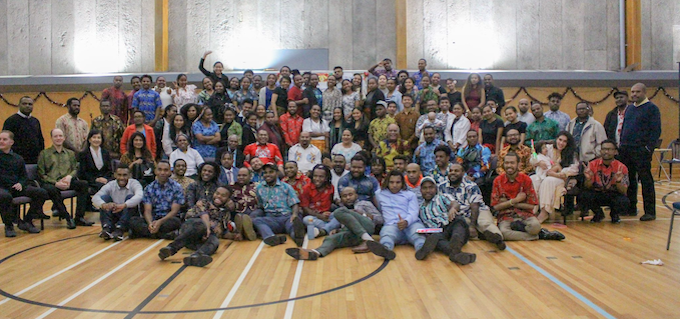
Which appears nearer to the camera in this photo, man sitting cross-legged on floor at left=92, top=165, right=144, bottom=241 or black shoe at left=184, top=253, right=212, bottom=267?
black shoe at left=184, top=253, right=212, bottom=267

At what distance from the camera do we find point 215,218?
21.9 ft

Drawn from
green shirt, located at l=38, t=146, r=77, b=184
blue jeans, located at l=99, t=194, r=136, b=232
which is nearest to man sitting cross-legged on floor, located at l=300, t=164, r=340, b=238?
blue jeans, located at l=99, t=194, r=136, b=232

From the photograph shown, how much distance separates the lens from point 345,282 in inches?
187

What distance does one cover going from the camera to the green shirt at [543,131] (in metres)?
8.17

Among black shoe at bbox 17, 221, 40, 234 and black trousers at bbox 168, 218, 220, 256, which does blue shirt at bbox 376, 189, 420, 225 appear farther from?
black shoe at bbox 17, 221, 40, 234

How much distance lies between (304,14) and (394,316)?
11.8m

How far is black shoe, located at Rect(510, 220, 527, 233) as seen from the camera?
6.48m

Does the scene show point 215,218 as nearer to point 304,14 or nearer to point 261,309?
point 261,309

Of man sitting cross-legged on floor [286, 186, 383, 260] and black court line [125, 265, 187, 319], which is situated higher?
man sitting cross-legged on floor [286, 186, 383, 260]

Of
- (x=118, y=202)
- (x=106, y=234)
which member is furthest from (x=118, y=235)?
(x=118, y=202)

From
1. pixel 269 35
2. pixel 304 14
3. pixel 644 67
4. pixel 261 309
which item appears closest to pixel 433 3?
pixel 304 14

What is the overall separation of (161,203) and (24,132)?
3006mm

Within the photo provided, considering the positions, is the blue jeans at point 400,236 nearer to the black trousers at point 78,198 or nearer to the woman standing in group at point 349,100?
the woman standing in group at point 349,100

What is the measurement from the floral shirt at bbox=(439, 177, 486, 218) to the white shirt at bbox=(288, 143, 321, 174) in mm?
2373
